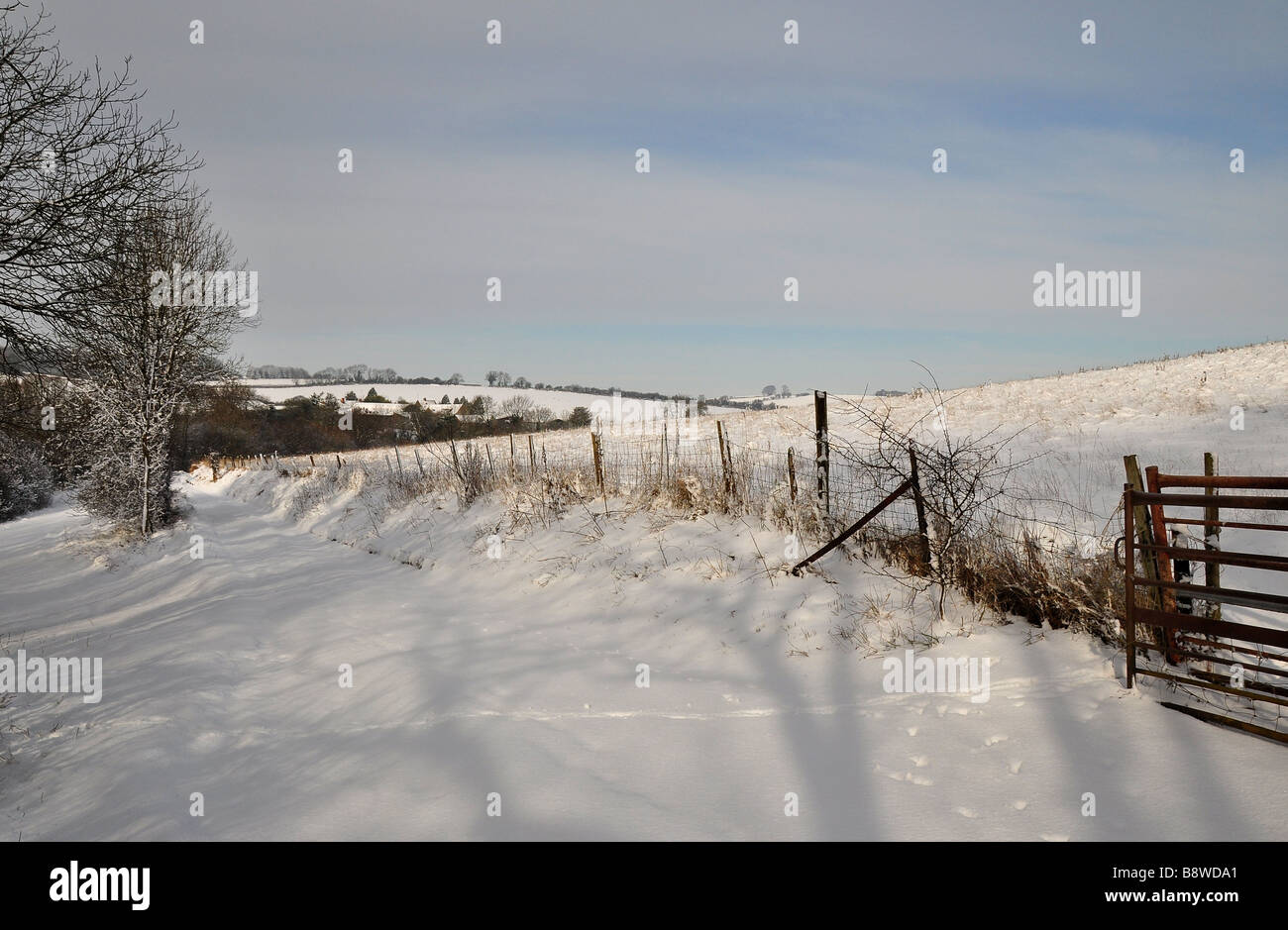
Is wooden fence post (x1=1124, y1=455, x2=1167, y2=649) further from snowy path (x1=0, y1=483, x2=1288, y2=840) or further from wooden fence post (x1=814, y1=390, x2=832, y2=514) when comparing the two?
wooden fence post (x1=814, y1=390, x2=832, y2=514)

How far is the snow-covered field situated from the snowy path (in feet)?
0.07

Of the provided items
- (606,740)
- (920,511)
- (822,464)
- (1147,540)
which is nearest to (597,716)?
(606,740)

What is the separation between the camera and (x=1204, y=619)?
431 centimetres

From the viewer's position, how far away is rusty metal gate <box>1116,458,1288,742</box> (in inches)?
160

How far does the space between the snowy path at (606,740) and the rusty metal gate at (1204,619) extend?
0.93 feet

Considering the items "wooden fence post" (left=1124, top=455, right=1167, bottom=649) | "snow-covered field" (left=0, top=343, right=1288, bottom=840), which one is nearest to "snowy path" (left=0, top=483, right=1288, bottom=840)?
"snow-covered field" (left=0, top=343, right=1288, bottom=840)

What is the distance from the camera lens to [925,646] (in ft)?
19.1

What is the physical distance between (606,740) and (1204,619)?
4.22 metres

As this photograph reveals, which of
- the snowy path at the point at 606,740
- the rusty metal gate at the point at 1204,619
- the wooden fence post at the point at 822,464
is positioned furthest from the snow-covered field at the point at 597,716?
the wooden fence post at the point at 822,464

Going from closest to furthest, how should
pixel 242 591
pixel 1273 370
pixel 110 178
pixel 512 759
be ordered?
pixel 512 759 < pixel 110 178 < pixel 242 591 < pixel 1273 370

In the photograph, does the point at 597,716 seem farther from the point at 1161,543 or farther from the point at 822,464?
the point at 1161,543
